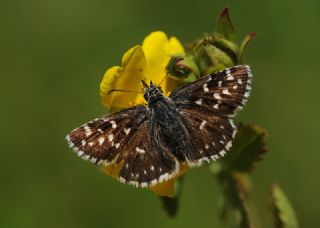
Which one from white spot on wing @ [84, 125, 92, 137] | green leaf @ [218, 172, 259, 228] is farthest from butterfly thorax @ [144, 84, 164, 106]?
green leaf @ [218, 172, 259, 228]

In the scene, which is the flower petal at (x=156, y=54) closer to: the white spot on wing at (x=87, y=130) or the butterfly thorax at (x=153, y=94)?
the butterfly thorax at (x=153, y=94)

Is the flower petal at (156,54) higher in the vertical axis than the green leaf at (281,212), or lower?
higher

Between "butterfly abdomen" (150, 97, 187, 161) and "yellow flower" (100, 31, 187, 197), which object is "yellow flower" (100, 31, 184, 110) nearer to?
"yellow flower" (100, 31, 187, 197)

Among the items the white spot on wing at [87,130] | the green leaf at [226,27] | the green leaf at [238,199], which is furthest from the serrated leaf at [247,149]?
the white spot on wing at [87,130]

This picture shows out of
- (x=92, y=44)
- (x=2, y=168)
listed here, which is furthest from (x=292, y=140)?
(x=2, y=168)

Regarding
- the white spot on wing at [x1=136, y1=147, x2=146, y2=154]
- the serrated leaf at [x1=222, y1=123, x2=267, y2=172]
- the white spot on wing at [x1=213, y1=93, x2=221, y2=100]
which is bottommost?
the white spot on wing at [x1=136, y1=147, x2=146, y2=154]

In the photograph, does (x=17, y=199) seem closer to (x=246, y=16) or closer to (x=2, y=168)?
(x=2, y=168)

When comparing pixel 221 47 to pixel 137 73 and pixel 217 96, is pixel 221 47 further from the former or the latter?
pixel 137 73

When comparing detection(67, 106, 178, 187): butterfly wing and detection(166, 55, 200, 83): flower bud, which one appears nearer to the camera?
detection(67, 106, 178, 187): butterfly wing

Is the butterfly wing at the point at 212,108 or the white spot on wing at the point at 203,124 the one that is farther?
the white spot on wing at the point at 203,124
